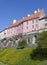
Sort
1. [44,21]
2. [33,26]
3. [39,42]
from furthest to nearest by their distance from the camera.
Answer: [33,26], [44,21], [39,42]

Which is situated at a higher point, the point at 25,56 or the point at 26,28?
the point at 26,28

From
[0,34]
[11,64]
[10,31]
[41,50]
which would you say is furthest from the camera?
[0,34]

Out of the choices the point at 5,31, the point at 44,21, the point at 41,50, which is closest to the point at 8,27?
the point at 5,31

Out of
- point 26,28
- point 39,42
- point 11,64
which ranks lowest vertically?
point 11,64

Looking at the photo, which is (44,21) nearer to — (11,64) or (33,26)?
(33,26)

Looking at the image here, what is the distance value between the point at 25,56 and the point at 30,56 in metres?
1.44

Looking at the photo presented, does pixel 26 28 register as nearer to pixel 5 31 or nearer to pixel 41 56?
pixel 5 31

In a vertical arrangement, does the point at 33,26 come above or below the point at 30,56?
above

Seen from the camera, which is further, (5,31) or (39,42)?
(5,31)

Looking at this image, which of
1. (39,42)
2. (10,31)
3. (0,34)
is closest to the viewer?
(39,42)

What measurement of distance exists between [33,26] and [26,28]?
3637 millimetres

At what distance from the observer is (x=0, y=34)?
145 metres

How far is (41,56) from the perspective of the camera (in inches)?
2088

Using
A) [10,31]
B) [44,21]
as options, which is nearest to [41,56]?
[44,21]
